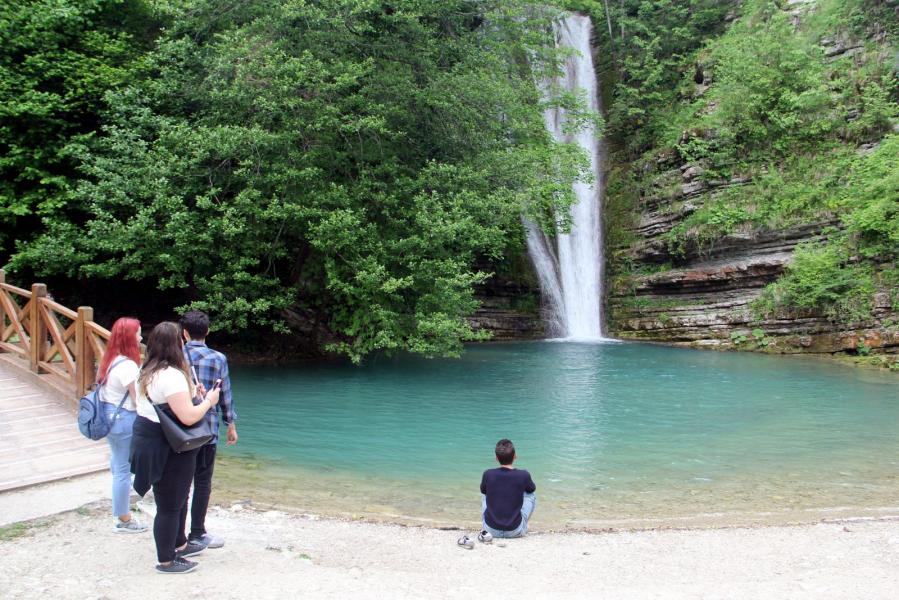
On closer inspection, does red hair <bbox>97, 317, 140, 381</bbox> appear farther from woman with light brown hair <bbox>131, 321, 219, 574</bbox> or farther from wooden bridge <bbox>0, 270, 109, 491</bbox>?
wooden bridge <bbox>0, 270, 109, 491</bbox>

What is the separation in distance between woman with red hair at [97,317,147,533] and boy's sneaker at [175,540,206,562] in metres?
0.74

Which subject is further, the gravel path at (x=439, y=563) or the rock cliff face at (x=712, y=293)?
the rock cliff face at (x=712, y=293)

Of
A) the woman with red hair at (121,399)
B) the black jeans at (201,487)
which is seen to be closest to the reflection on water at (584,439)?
the woman with red hair at (121,399)

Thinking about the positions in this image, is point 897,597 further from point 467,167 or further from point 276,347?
point 276,347

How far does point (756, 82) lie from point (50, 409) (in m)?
21.0

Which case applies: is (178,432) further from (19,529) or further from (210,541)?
(19,529)

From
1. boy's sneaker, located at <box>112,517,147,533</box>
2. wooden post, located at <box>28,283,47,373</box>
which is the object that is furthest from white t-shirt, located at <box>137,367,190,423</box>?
wooden post, located at <box>28,283,47,373</box>

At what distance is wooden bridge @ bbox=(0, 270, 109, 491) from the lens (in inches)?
276

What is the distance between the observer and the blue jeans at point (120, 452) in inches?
211

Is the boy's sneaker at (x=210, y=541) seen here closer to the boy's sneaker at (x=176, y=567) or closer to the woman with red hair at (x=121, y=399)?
the boy's sneaker at (x=176, y=567)

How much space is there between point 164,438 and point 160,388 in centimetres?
32

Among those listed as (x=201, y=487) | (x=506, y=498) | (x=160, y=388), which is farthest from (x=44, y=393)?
(x=506, y=498)

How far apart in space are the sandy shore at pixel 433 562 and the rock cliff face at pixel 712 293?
1340 cm

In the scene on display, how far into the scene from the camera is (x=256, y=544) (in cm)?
528
